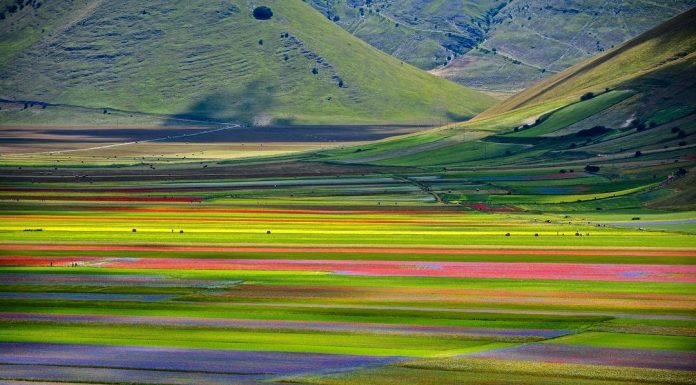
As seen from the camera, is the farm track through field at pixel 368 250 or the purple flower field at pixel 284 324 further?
the farm track through field at pixel 368 250

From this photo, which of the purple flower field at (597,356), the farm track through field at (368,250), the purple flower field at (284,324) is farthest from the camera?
the farm track through field at (368,250)

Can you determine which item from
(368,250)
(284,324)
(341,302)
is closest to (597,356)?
(284,324)

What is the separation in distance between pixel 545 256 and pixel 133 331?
36.4m

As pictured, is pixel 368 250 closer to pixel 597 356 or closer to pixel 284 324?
pixel 284 324

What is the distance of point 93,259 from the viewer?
80812 mm

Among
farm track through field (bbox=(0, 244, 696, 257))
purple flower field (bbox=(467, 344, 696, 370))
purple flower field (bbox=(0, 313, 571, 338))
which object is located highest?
purple flower field (bbox=(467, 344, 696, 370))

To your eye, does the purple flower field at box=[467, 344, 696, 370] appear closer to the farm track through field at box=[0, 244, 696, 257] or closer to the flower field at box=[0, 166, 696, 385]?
the flower field at box=[0, 166, 696, 385]

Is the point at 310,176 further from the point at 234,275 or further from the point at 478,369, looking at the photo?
the point at 478,369

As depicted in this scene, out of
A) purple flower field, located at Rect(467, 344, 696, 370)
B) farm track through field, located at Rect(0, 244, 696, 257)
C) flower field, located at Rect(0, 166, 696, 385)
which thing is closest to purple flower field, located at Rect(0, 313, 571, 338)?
flower field, located at Rect(0, 166, 696, 385)

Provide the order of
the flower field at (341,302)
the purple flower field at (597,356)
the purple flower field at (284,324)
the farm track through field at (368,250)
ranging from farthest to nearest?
the farm track through field at (368,250), the purple flower field at (284,324), the flower field at (341,302), the purple flower field at (597,356)

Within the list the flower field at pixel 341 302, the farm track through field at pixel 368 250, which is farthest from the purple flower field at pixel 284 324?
the farm track through field at pixel 368 250

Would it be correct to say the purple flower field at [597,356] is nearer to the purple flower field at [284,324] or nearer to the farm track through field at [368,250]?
the purple flower field at [284,324]

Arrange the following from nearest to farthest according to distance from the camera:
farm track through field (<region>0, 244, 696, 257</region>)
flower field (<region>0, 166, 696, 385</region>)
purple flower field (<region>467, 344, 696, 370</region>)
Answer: purple flower field (<region>467, 344, 696, 370</region>) < flower field (<region>0, 166, 696, 385</region>) < farm track through field (<region>0, 244, 696, 257</region>)

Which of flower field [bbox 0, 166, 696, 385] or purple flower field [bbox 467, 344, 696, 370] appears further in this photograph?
flower field [bbox 0, 166, 696, 385]
